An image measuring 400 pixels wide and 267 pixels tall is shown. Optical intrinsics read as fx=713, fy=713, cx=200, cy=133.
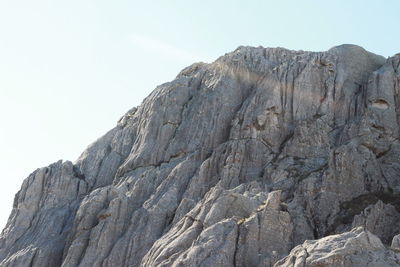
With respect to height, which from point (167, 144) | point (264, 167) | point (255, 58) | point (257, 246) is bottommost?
point (257, 246)

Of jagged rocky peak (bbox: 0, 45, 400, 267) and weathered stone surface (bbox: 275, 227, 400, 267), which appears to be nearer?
weathered stone surface (bbox: 275, 227, 400, 267)

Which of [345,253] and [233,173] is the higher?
[233,173]

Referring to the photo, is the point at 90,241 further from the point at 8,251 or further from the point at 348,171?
the point at 348,171

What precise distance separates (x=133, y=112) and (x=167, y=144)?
1797 centimetres

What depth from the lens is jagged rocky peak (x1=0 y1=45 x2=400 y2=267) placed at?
68062 millimetres

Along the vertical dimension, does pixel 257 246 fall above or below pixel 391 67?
→ below

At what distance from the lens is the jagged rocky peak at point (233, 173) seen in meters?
68.1

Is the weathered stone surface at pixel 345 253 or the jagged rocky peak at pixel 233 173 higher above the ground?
the jagged rocky peak at pixel 233 173

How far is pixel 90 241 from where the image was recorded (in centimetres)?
8181

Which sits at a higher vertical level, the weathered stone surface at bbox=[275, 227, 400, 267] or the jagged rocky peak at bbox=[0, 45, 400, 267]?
the jagged rocky peak at bbox=[0, 45, 400, 267]

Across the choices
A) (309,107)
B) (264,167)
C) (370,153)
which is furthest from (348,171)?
(309,107)

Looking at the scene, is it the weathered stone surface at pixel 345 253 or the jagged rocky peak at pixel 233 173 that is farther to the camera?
the jagged rocky peak at pixel 233 173

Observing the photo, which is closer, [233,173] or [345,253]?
[345,253]

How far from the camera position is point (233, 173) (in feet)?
283
